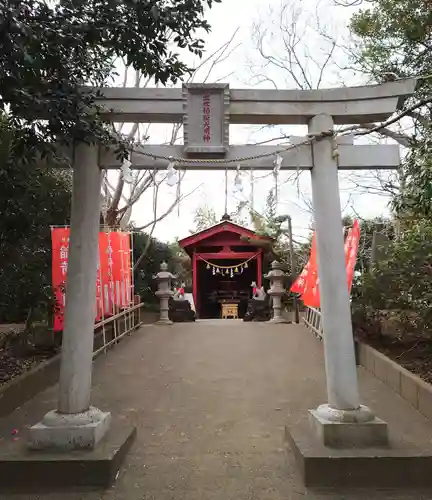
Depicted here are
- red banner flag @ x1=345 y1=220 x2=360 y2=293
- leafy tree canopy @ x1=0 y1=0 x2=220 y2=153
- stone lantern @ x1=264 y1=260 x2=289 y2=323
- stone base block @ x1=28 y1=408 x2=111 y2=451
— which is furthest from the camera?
stone lantern @ x1=264 y1=260 x2=289 y2=323

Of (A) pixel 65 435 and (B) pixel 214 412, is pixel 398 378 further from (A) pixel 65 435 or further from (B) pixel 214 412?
(A) pixel 65 435

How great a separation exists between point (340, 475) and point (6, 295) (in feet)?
16.0

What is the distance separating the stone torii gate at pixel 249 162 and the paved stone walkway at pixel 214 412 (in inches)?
23.9

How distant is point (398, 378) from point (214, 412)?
101 inches

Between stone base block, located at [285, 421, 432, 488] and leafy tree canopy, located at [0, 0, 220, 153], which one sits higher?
leafy tree canopy, located at [0, 0, 220, 153]

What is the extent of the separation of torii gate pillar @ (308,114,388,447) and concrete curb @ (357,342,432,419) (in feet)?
4.92

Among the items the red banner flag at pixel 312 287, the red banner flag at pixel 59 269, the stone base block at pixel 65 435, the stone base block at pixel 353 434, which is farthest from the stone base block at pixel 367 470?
the red banner flag at pixel 312 287

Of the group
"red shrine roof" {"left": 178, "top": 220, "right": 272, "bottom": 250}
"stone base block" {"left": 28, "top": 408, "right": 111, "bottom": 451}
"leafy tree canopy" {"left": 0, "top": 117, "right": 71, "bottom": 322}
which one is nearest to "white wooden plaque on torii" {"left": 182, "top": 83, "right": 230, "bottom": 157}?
"leafy tree canopy" {"left": 0, "top": 117, "right": 71, "bottom": 322}

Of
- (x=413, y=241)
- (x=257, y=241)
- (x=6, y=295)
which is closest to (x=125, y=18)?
(x=6, y=295)

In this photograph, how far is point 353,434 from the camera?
4297mm

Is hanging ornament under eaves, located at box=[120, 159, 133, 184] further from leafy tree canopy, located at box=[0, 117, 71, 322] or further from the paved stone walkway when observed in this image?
the paved stone walkway

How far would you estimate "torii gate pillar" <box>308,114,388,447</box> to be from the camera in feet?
14.2

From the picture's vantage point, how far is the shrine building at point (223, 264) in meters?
18.6

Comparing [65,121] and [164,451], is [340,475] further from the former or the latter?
[65,121]
